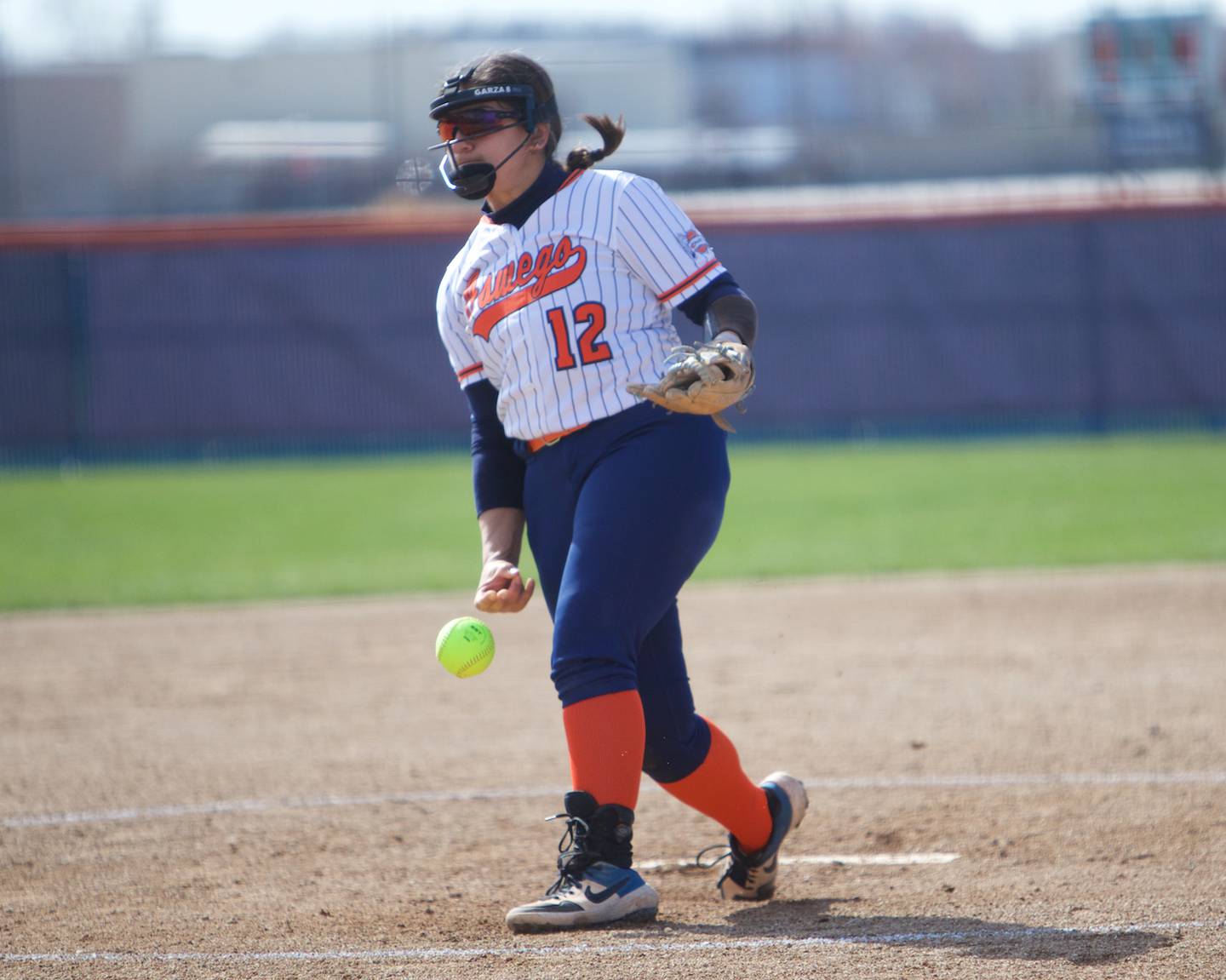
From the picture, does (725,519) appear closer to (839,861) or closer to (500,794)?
(500,794)

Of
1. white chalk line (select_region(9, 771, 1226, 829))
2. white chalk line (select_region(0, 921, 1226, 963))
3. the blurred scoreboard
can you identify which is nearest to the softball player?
white chalk line (select_region(0, 921, 1226, 963))

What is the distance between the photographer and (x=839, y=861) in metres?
3.65

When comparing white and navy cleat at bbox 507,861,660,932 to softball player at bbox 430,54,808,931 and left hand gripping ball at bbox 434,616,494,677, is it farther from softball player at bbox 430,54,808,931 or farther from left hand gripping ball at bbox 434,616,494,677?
left hand gripping ball at bbox 434,616,494,677

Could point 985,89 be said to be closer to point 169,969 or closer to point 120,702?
point 120,702

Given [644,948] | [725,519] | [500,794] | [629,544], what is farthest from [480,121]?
[725,519]

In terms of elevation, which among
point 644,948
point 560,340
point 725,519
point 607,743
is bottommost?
point 725,519

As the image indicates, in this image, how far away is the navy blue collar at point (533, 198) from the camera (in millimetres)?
3125

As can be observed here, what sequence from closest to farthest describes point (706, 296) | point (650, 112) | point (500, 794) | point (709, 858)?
point (706, 296)
point (709, 858)
point (500, 794)
point (650, 112)

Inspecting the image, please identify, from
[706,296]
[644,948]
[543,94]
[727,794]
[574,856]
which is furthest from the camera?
[727,794]

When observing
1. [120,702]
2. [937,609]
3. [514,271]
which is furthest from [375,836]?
[937,609]

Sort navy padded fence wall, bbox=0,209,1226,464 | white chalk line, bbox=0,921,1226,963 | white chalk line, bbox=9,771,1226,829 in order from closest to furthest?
white chalk line, bbox=0,921,1226,963, white chalk line, bbox=9,771,1226,829, navy padded fence wall, bbox=0,209,1226,464

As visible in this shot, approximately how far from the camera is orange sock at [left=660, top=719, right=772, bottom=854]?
10.6 ft

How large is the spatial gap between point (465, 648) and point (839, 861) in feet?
3.74

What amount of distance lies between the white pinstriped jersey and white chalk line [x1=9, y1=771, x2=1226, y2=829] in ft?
5.34
